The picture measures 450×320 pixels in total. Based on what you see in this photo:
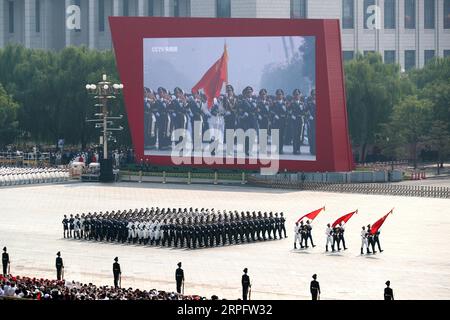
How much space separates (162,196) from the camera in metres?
64.3

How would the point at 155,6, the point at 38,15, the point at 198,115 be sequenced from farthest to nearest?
the point at 38,15 → the point at 155,6 → the point at 198,115

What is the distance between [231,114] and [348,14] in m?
55.0

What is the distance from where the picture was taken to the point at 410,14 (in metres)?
126

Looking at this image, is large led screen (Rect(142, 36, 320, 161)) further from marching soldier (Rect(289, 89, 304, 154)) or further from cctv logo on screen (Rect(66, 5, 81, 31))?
cctv logo on screen (Rect(66, 5, 81, 31))

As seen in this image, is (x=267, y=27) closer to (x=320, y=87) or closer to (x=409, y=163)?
(x=320, y=87)

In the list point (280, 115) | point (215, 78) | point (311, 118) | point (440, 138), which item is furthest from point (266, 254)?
point (440, 138)

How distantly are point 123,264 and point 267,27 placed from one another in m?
32.7

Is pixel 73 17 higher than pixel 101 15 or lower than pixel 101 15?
lower

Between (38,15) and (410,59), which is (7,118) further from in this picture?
(410,59)

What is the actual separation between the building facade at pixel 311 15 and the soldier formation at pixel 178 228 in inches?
2890

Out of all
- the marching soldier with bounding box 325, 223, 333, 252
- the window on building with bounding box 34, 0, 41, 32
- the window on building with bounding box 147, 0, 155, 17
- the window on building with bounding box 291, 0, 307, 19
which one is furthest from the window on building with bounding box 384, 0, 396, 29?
the marching soldier with bounding box 325, 223, 333, 252

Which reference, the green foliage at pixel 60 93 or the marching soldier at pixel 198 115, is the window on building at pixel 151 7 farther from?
the marching soldier at pixel 198 115

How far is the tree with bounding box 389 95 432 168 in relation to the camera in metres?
82.8
